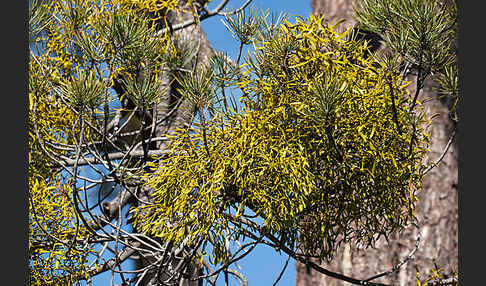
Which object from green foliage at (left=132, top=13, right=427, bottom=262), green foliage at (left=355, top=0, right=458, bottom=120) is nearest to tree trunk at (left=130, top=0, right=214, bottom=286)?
green foliage at (left=132, top=13, right=427, bottom=262)

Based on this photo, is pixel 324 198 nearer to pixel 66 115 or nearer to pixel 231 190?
pixel 231 190

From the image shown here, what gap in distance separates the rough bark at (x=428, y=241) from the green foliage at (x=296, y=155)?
1.73 ft

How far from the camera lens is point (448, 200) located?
Result: 46.8 inches

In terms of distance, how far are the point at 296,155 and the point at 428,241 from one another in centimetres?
68

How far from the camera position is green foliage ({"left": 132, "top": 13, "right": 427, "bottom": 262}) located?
609 millimetres

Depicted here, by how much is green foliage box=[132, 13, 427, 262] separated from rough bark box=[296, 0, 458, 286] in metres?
0.53

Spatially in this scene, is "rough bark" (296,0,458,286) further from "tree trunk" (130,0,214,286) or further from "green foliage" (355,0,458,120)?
"green foliage" (355,0,458,120)

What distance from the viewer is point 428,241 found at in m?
1.17

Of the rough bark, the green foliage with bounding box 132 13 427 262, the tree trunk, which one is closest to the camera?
the green foliage with bounding box 132 13 427 262

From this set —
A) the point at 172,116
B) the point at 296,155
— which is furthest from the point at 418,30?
the point at 172,116

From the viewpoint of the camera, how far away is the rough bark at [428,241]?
117 centimetres

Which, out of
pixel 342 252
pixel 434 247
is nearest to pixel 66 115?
pixel 342 252

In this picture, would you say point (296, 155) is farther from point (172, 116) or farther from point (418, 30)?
point (172, 116)

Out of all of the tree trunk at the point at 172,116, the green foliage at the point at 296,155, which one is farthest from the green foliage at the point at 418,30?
the tree trunk at the point at 172,116
